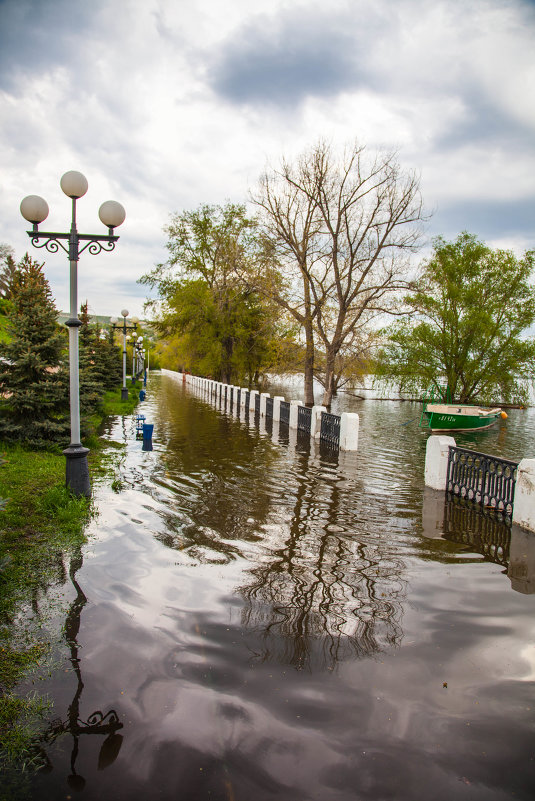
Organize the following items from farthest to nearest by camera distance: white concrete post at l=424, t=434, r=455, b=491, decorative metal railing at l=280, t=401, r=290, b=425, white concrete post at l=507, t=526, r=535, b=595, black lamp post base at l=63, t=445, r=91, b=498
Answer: decorative metal railing at l=280, t=401, r=290, b=425 → white concrete post at l=424, t=434, r=455, b=491 → black lamp post base at l=63, t=445, r=91, b=498 → white concrete post at l=507, t=526, r=535, b=595

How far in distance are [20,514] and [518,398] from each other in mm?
32868

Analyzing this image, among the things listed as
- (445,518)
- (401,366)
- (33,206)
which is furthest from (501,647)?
(401,366)

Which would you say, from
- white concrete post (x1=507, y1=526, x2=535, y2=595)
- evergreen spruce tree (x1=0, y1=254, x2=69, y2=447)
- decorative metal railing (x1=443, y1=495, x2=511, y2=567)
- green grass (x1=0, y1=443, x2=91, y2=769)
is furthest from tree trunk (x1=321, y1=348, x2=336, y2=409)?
white concrete post (x1=507, y1=526, x2=535, y2=595)

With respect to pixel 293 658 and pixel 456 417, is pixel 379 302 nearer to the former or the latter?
pixel 456 417

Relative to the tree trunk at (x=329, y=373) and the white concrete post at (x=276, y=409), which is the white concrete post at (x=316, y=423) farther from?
the tree trunk at (x=329, y=373)

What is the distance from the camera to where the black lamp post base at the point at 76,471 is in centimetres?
769

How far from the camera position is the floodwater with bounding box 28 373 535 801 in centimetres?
281

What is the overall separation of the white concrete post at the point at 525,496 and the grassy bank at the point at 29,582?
651cm

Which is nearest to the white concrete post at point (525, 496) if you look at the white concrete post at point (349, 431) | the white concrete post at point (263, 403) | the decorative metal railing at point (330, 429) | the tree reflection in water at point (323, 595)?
the tree reflection in water at point (323, 595)

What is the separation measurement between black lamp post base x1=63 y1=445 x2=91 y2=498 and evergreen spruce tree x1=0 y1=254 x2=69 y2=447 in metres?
4.45

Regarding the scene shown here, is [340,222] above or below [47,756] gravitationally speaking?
above

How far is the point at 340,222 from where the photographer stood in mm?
28469

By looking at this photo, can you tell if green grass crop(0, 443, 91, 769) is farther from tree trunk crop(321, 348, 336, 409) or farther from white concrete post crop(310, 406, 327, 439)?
tree trunk crop(321, 348, 336, 409)

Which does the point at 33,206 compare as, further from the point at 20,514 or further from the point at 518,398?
the point at 518,398
